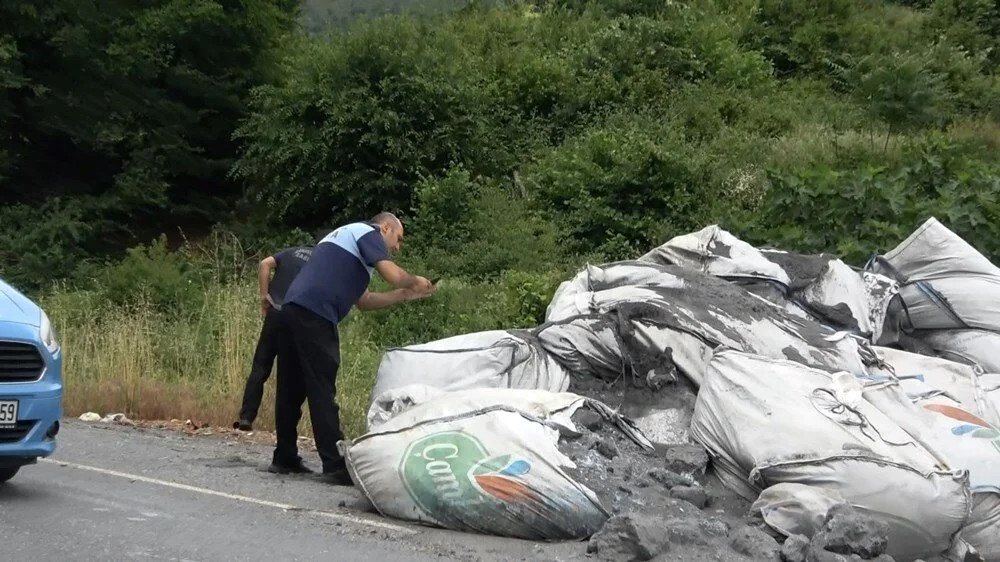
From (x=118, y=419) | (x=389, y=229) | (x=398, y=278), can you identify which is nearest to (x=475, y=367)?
(x=398, y=278)

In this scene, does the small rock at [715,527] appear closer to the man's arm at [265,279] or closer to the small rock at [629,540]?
the small rock at [629,540]

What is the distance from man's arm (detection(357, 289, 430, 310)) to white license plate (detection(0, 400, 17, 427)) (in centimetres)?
192

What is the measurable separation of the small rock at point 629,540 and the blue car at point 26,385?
8.55 feet

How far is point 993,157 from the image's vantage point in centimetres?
1381

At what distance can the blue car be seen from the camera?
5.12 metres

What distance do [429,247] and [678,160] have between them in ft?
11.1

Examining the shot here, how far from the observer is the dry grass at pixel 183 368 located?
28.8 feet

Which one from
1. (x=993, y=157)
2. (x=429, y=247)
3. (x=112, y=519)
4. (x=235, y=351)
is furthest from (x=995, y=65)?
(x=112, y=519)

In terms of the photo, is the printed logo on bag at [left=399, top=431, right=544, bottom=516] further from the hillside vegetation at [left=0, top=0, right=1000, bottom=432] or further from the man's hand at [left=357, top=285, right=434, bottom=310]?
the hillside vegetation at [left=0, top=0, right=1000, bottom=432]

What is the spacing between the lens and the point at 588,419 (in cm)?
560

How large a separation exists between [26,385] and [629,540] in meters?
2.82

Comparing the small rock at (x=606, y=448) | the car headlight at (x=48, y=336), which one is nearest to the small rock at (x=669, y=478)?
the small rock at (x=606, y=448)

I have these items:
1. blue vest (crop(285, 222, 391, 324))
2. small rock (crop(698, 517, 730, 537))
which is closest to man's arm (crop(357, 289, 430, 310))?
blue vest (crop(285, 222, 391, 324))

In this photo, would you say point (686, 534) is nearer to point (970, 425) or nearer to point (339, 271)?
point (970, 425)
